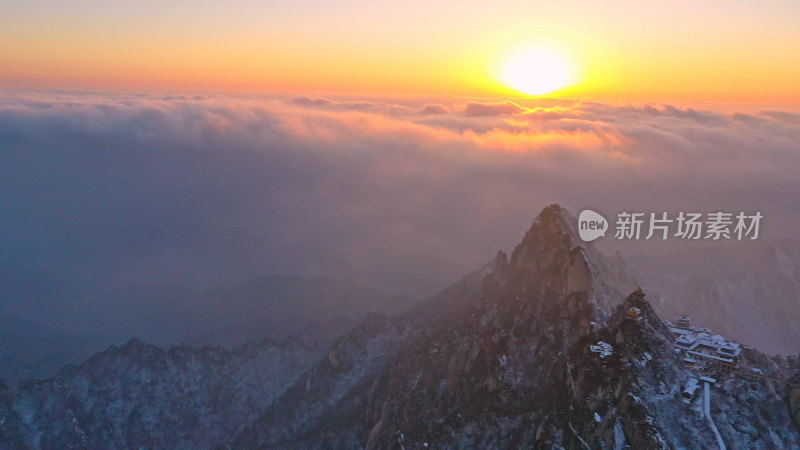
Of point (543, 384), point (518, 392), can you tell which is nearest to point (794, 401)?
point (543, 384)

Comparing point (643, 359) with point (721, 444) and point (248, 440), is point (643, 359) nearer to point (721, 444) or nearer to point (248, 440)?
point (721, 444)

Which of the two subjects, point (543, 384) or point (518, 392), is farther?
point (518, 392)

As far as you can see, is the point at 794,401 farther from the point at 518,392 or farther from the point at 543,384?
the point at 518,392

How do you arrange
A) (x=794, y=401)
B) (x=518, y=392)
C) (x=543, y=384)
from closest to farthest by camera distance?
(x=794, y=401) → (x=543, y=384) → (x=518, y=392)

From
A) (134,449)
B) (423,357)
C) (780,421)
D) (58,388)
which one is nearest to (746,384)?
(780,421)

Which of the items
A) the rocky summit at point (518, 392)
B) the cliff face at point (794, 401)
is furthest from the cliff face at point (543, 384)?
the cliff face at point (794, 401)

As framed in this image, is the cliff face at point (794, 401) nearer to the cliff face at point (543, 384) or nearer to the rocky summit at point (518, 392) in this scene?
the rocky summit at point (518, 392)

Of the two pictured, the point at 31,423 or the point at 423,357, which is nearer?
the point at 423,357

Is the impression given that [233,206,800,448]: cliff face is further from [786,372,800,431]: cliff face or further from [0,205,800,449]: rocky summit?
[786,372,800,431]: cliff face

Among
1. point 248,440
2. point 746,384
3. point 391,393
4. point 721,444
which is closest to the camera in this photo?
point 721,444
